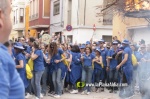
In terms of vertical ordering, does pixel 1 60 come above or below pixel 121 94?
above

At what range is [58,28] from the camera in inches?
1153

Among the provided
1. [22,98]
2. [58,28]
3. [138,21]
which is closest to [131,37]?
[138,21]

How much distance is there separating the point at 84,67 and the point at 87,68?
0.36 feet

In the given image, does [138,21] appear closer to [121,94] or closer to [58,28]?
[121,94]

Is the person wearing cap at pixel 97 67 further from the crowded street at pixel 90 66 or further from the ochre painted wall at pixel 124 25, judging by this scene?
the ochre painted wall at pixel 124 25

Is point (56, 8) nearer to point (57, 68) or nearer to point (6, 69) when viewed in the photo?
point (57, 68)


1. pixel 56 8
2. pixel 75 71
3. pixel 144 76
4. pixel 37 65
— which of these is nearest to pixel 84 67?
pixel 75 71

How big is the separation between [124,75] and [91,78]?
1.71 metres

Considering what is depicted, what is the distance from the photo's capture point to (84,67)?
1024 cm

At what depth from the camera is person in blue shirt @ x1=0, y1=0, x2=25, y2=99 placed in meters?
1.43

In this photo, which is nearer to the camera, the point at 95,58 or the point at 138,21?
the point at 95,58

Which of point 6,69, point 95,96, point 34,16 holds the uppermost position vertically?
point 34,16

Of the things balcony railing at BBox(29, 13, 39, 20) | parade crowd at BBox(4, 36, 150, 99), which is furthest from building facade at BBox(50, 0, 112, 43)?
parade crowd at BBox(4, 36, 150, 99)

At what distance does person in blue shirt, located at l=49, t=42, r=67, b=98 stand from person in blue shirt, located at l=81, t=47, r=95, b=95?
0.77 m
